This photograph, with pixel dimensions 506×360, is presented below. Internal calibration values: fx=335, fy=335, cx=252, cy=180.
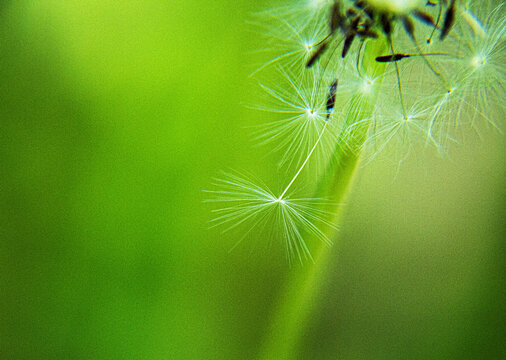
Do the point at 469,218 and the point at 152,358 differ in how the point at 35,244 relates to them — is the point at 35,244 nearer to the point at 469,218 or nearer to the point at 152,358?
the point at 152,358

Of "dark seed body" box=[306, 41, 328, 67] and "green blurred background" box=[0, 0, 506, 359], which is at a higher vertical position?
"dark seed body" box=[306, 41, 328, 67]

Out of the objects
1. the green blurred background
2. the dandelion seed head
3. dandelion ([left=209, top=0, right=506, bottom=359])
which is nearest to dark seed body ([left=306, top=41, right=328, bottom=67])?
dandelion ([left=209, top=0, right=506, bottom=359])

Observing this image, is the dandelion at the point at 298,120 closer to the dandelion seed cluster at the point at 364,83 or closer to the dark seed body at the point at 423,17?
the dandelion seed cluster at the point at 364,83

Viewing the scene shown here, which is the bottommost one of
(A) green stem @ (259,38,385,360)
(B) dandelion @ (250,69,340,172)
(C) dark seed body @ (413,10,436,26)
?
(A) green stem @ (259,38,385,360)

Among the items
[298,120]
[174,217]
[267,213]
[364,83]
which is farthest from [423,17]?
[174,217]

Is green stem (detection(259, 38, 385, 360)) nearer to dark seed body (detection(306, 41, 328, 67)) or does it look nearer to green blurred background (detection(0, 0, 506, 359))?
green blurred background (detection(0, 0, 506, 359))

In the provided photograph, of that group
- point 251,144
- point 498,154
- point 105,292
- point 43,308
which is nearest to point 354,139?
point 251,144
